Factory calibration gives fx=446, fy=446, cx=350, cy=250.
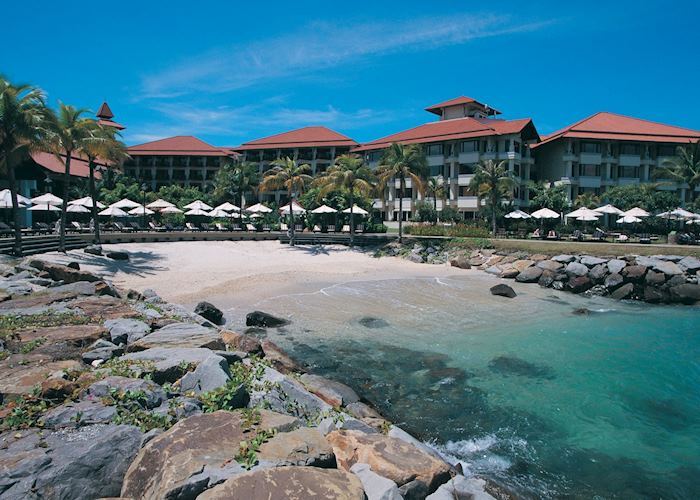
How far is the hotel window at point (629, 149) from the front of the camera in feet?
182

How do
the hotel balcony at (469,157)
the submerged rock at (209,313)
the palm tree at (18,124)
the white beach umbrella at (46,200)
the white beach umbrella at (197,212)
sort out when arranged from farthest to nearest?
the hotel balcony at (469,157)
the white beach umbrella at (197,212)
the white beach umbrella at (46,200)
the palm tree at (18,124)
the submerged rock at (209,313)

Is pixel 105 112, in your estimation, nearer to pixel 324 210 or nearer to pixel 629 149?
pixel 324 210

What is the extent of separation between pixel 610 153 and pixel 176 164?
70913mm

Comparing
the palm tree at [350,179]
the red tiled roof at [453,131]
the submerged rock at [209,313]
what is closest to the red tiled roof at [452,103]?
the red tiled roof at [453,131]

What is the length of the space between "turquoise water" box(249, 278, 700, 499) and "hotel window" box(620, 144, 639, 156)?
134 ft

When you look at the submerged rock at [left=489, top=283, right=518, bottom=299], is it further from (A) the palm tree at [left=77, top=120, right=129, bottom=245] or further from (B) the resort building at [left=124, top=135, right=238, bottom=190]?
(B) the resort building at [left=124, top=135, right=238, bottom=190]

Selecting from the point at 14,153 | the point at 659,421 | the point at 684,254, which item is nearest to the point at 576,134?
the point at 684,254

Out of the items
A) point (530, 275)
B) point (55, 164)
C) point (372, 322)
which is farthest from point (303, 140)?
point (372, 322)

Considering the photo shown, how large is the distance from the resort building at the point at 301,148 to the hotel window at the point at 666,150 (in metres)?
41.5

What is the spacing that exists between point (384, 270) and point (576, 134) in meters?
36.2

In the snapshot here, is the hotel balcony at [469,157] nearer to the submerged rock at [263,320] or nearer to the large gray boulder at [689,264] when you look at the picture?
the large gray boulder at [689,264]

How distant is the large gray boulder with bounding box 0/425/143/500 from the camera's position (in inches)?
171

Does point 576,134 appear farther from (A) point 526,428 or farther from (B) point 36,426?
(B) point 36,426

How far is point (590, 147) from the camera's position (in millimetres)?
55062
